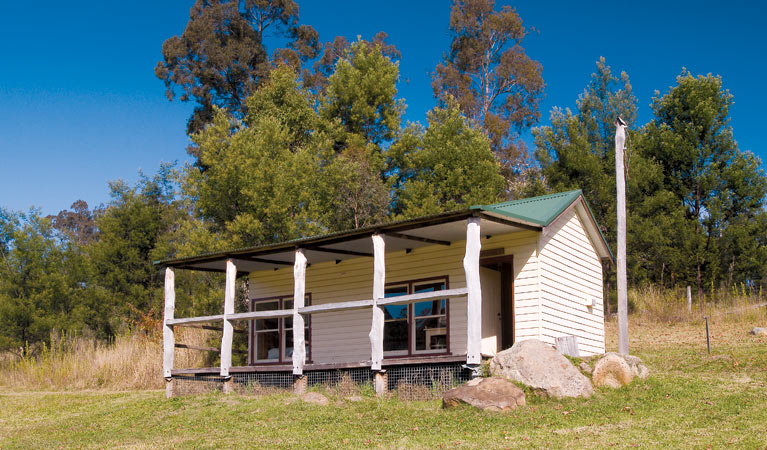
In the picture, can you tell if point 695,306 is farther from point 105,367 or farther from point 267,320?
point 105,367

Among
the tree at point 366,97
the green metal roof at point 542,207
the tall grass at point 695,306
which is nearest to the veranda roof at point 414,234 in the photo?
the green metal roof at point 542,207

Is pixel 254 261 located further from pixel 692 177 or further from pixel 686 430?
pixel 692 177

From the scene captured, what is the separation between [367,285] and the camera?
1680cm

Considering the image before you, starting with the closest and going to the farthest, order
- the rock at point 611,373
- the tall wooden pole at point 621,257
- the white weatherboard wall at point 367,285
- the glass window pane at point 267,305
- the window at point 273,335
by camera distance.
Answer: the rock at point 611,373 < the white weatherboard wall at point 367,285 < the tall wooden pole at point 621,257 < the window at point 273,335 < the glass window pane at point 267,305

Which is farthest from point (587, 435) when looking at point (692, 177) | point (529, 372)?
point (692, 177)

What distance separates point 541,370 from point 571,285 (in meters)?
4.26

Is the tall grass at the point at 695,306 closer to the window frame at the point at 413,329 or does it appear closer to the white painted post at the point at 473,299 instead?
the window frame at the point at 413,329

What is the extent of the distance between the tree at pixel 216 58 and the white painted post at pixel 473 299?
84.8 feet

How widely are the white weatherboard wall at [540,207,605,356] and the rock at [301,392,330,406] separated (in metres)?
4.19

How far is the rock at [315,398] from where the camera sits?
12.4 meters

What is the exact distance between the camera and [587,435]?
8766 mm

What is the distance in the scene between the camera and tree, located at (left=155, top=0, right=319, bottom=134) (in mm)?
35812

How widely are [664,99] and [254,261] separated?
1794cm

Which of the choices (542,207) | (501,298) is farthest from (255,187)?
(542,207)
